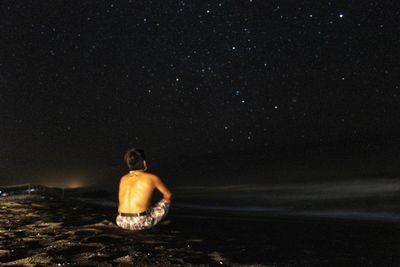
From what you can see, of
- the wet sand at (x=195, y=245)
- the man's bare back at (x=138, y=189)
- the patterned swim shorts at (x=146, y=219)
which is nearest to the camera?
the wet sand at (x=195, y=245)

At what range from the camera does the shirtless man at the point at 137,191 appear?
6.72m

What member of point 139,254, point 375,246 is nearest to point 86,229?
point 139,254

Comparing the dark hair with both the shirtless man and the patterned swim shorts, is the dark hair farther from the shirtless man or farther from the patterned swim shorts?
the patterned swim shorts

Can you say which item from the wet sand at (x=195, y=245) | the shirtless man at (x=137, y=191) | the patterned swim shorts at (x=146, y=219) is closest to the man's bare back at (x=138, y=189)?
the shirtless man at (x=137, y=191)

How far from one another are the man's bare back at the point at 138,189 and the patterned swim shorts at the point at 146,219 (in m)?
→ 0.18

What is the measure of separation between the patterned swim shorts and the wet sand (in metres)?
0.17

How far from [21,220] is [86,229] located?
251 centimetres

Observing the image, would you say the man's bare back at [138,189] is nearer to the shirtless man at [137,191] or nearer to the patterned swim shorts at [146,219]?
the shirtless man at [137,191]

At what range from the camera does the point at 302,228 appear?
8.70 metres

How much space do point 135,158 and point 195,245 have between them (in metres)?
1.87

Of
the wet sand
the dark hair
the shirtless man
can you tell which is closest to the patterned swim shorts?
the shirtless man

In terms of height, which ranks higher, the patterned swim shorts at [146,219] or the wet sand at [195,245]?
the patterned swim shorts at [146,219]

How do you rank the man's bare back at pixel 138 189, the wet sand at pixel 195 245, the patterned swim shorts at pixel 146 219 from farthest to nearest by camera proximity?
1. the patterned swim shorts at pixel 146 219
2. the man's bare back at pixel 138 189
3. the wet sand at pixel 195 245

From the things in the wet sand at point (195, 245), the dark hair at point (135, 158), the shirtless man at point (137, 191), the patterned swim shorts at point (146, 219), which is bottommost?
the wet sand at point (195, 245)
